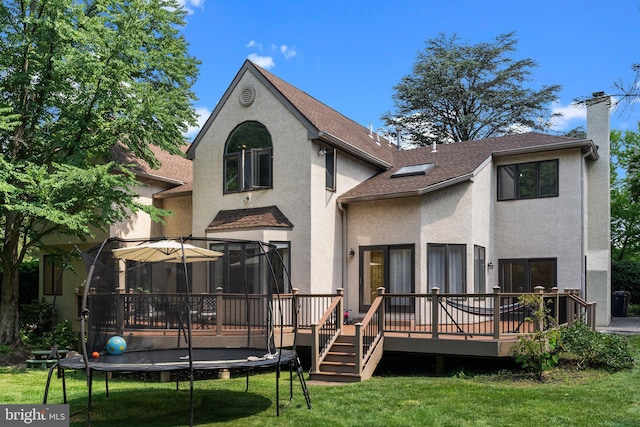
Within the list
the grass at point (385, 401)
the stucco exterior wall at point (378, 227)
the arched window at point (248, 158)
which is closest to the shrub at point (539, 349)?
the grass at point (385, 401)

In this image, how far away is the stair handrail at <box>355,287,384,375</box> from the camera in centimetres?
1157

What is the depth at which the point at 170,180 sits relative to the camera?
765 inches

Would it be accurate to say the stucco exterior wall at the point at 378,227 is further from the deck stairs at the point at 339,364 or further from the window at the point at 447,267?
the deck stairs at the point at 339,364

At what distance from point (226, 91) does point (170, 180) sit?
3.94 metres

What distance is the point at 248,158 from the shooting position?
1698 cm

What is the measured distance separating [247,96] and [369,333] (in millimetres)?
8429

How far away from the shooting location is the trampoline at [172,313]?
8.92m

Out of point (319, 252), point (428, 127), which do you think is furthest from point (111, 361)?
point (428, 127)

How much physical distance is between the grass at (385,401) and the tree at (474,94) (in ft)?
87.2

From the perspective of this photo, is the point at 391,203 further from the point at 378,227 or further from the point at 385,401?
the point at 385,401

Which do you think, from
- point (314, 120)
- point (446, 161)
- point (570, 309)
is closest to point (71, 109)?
point (314, 120)

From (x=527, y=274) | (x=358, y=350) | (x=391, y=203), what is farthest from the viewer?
(x=527, y=274)

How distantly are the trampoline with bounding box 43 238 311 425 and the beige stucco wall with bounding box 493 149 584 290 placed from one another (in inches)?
382

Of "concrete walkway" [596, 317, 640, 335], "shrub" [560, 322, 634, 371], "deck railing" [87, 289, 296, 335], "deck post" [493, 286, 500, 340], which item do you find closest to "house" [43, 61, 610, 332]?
"concrete walkway" [596, 317, 640, 335]
